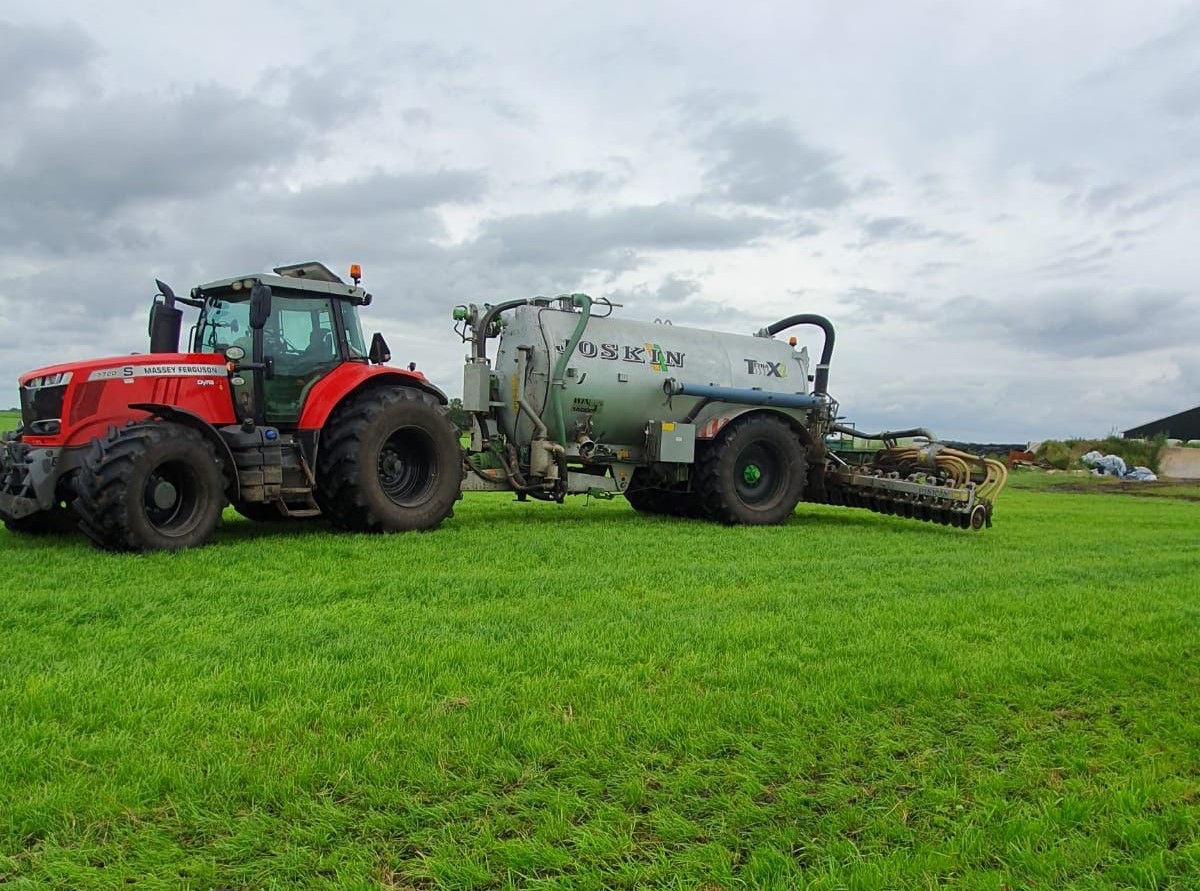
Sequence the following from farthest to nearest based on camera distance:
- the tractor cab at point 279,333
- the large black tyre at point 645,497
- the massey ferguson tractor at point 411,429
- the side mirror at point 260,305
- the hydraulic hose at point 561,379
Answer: the large black tyre at point 645,497, the hydraulic hose at point 561,379, the tractor cab at point 279,333, the side mirror at point 260,305, the massey ferguson tractor at point 411,429

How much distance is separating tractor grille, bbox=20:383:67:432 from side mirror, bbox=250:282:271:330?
5.31 ft

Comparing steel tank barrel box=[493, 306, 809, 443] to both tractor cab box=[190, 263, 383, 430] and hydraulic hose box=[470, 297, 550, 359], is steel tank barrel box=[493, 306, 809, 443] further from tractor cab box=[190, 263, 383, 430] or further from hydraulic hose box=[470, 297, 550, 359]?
tractor cab box=[190, 263, 383, 430]

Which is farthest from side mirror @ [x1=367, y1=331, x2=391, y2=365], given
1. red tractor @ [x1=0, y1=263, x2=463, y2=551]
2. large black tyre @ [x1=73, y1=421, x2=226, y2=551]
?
large black tyre @ [x1=73, y1=421, x2=226, y2=551]

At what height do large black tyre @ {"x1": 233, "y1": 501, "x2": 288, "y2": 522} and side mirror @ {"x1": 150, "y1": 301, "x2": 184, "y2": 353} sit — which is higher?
side mirror @ {"x1": 150, "y1": 301, "x2": 184, "y2": 353}

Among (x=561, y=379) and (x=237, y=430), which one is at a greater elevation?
(x=561, y=379)

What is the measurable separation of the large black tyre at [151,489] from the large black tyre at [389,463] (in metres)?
1.20

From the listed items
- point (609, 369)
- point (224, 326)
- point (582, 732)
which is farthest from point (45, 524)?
point (582, 732)

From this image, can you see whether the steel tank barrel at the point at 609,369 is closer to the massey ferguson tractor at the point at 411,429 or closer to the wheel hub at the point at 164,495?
the massey ferguson tractor at the point at 411,429

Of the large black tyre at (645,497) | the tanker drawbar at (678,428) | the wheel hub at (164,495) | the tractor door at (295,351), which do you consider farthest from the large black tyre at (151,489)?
the large black tyre at (645,497)

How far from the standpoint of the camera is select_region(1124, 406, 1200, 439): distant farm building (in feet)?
116

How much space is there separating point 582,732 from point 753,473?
881 centimetres

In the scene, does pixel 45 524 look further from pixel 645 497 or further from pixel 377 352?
pixel 645 497

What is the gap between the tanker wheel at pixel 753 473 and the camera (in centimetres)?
1175

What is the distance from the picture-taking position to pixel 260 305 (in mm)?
8578
